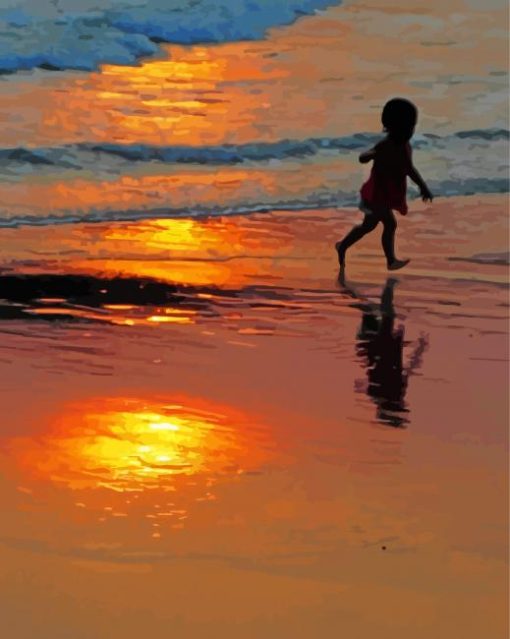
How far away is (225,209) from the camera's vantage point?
3189mm

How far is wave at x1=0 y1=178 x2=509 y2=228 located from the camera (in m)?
3.08

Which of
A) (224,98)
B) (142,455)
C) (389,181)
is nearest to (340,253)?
(389,181)

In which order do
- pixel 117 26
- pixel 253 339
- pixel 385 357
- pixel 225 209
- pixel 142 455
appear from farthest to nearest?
pixel 225 209
pixel 117 26
pixel 253 339
pixel 385 357
pixel 142 455

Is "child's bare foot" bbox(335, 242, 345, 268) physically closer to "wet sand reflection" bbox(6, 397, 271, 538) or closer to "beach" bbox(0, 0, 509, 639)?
"beach" bbox(0, 0, 509, 639)

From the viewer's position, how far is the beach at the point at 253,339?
4.39 ft

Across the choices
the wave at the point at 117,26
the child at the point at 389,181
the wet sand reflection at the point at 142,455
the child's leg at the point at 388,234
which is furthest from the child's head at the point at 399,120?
the wet sand reflection at the point at 142,455

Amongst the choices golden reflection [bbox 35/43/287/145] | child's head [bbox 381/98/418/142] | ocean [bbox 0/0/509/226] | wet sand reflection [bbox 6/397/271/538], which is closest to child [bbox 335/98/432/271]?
child's head [bbox 381/98/418/142]

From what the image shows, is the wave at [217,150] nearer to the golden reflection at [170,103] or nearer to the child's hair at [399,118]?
the golden reflection at [170,103]

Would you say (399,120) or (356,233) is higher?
(399,120)

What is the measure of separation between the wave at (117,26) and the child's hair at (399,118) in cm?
49

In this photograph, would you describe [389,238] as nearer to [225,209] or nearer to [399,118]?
[399,118]

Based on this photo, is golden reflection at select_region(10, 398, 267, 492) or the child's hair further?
the child's hair

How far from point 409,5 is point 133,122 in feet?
2.89

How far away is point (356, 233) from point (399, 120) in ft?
1.01
